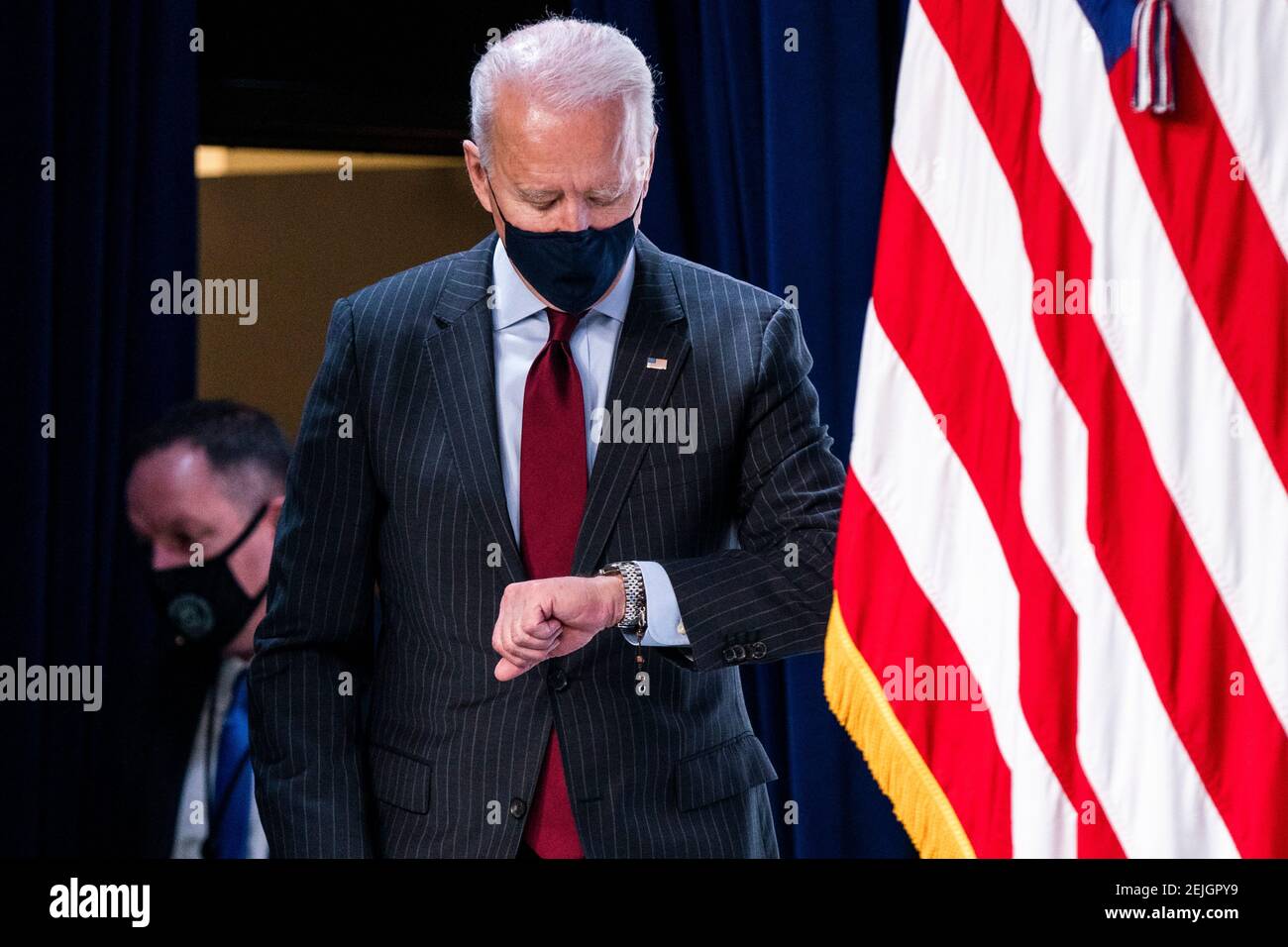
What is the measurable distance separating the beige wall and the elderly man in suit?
0.94 m

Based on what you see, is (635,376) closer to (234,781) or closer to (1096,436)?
(1096,436)

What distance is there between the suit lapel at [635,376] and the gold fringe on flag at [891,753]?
371mm

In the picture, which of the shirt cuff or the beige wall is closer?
the shirt cuff

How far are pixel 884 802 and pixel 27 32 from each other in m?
2.34

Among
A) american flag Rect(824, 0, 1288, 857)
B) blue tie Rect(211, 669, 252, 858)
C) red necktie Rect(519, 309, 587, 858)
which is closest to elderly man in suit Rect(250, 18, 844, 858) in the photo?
red necktie Rect(519, 309, 587, 858)

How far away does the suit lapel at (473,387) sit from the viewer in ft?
6.46

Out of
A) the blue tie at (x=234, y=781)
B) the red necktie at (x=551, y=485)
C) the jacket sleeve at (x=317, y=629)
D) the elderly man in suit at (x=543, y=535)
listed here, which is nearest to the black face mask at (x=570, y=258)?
the elderly man in suit at (x=543, y=535)

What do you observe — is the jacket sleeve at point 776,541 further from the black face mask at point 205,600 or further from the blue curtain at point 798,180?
the black face mask at point 205,600

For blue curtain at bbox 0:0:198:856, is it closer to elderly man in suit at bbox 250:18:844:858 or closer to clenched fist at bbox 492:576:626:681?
elderly man in suit at bbox 250:18:844:858

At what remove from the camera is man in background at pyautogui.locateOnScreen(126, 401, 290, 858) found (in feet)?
9.23
